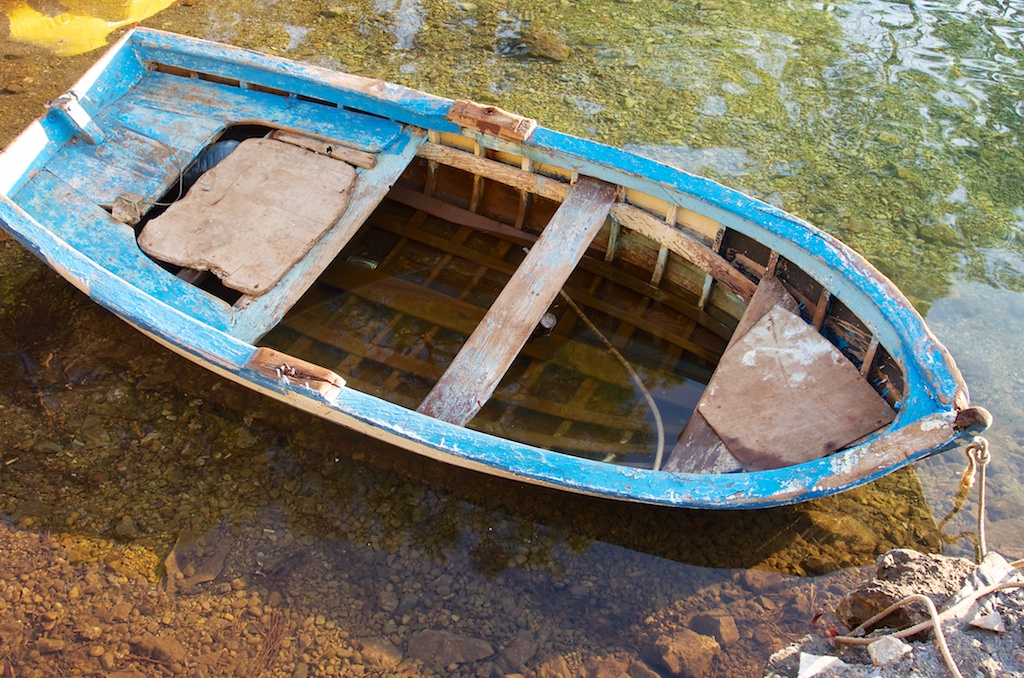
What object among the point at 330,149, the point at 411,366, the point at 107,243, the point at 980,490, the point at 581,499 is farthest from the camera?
the point at 330,149

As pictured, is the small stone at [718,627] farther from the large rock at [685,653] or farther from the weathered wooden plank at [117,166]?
the weathered wooden plank at [117,166]

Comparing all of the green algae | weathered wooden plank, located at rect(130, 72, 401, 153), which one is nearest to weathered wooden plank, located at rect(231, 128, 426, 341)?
weathered wooden plank, located at rect(130, 72, 401, 153)

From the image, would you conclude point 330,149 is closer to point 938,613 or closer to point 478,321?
point 478,321

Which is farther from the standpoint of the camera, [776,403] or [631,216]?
[631,216]

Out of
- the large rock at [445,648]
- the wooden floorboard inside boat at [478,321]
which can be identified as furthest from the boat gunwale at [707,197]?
the large rock at [445,648]

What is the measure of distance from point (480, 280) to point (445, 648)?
88.2 inches

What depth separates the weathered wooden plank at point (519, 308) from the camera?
359 cm

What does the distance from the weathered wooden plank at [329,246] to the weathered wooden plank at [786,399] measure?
213cm

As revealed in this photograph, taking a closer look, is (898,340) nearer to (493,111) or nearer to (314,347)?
(493,111)

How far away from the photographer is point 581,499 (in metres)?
3.93

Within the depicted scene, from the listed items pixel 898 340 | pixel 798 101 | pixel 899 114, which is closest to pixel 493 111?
pixel 898 340

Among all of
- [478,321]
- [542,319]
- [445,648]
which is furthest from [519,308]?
[445,648]

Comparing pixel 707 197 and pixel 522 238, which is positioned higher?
pixel 707 197

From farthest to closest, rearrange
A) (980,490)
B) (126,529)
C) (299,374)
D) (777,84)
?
(777,84) < (126,529) < (980,490) < (299,374)
